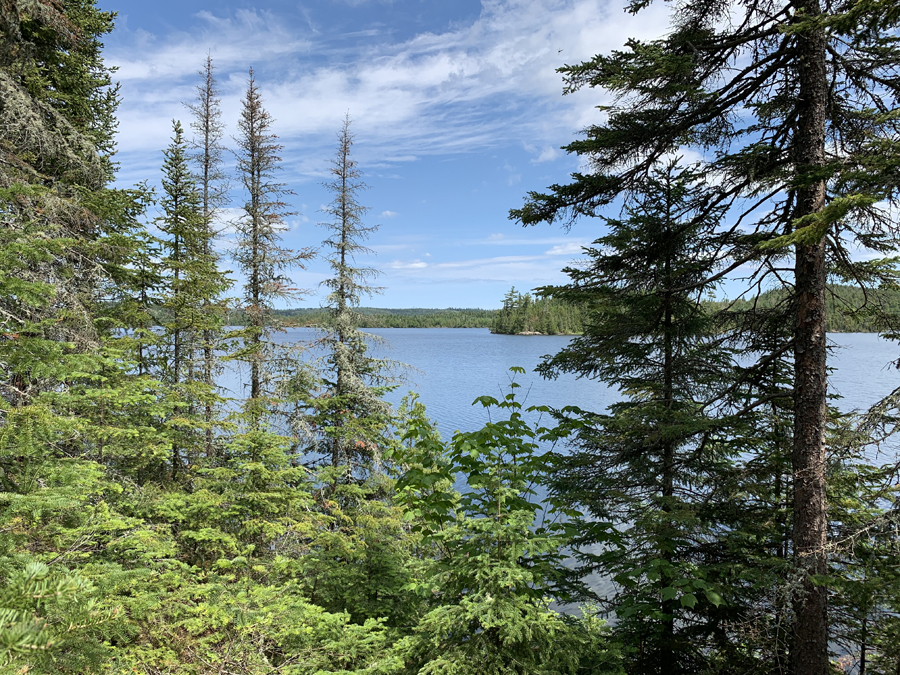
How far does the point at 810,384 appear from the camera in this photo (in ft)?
15.3

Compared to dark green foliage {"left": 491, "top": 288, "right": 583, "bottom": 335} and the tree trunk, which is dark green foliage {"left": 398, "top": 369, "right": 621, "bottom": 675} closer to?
the tree trunk

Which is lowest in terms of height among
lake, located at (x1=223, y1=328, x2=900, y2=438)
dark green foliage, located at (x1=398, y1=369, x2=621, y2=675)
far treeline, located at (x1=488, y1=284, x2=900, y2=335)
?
lake, located at (x1=223, y1=328, x2=900, y2=438)

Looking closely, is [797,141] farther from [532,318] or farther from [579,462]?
[532,318]

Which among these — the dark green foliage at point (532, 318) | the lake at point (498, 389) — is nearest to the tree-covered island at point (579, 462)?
the lake at point (498, 389)

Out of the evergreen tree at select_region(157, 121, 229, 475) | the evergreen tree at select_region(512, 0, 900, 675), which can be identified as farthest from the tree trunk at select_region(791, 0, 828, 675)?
the evergreen tree at select_region(157, 121, 229, 475)

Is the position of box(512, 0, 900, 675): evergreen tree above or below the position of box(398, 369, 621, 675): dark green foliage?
above

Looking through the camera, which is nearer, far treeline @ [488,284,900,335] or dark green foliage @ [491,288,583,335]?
far treeline @ [488,284,900,335]

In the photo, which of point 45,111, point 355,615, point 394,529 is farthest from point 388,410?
point 45,111

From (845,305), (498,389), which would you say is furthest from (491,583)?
(498,389)

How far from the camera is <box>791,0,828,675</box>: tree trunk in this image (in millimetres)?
4461

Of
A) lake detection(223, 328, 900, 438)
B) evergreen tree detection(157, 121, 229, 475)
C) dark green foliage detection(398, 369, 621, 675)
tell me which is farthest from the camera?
lake detection(223, 328, 900, 438)

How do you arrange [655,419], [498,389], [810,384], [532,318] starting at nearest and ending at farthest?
[810,384] < [655,419] < [498,389] < [532,318]

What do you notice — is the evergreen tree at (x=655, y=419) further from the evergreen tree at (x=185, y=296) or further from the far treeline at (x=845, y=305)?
the evergreen tree at (x=185, y=296)

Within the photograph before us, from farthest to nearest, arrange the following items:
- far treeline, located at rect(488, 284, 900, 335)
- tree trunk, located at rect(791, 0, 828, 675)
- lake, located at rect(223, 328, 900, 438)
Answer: lake, located at rect(223, 328, 900, 438), far treeline, located at rect(488, 284, 900, 335), tree trunk, located at rect(791, 0, 828, 675)
